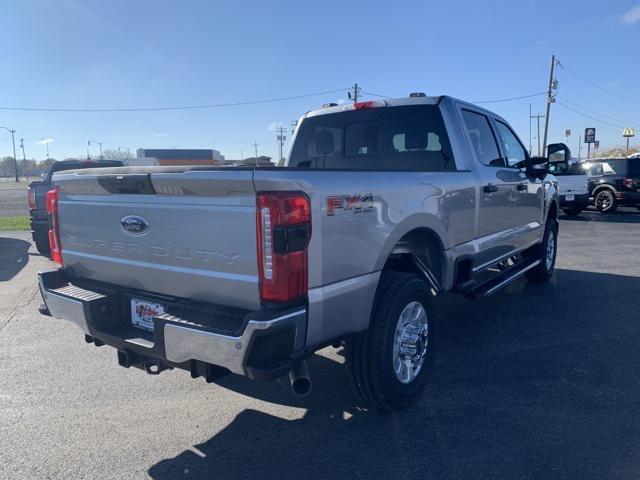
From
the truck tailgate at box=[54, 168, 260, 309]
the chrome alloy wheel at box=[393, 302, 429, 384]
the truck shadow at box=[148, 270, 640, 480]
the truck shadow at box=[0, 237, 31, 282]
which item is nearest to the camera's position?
the truck tailgate at box=[54, 168, 260, 309]

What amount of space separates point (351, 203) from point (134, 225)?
1.28m

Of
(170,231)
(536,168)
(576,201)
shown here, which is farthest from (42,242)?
(576,201)

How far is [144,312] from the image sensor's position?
3.08 meters

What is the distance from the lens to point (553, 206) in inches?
285

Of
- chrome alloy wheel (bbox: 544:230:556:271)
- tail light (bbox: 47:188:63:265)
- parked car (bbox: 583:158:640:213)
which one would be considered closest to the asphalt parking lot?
tail light (bbox: 47:188:63:265)

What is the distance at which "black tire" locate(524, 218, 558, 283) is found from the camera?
22.5ft

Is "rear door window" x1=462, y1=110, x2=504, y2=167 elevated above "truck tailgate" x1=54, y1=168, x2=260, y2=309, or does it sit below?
above

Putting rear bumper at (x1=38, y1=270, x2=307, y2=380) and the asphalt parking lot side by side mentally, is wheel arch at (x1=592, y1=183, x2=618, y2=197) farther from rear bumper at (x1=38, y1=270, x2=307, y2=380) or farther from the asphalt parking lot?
rear bumper at (x1=38, y1=270, x2=307, y2=380)

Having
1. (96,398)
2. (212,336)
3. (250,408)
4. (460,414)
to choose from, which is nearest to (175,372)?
(96,398)

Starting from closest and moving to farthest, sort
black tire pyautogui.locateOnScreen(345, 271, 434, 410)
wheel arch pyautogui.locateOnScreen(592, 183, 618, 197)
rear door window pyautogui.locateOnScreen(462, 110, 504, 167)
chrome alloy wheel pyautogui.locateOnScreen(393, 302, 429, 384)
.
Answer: black tire pyautogui.locateOnScreen(345, 271, 434, 410) → chrome alloy wheel pyautogui.locateOnScreen(393, 302, 429, 384) → rear door window pyautogui.locateOnScreen(462, 110, 504, 167) → wheel arch pyautogui.locateOnScreen(592, 183, 618, 197)

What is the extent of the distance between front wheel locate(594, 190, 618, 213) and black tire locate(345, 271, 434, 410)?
16.2 m

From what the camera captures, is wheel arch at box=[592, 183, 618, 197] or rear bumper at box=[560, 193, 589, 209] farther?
wheel arch at box=[592, 183, 618, 197]

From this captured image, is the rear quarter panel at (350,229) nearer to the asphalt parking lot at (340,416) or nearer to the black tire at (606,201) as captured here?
the asphalt parking lot at (340,416)

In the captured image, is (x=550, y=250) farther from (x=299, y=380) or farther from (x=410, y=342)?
(x=299, y=380)
